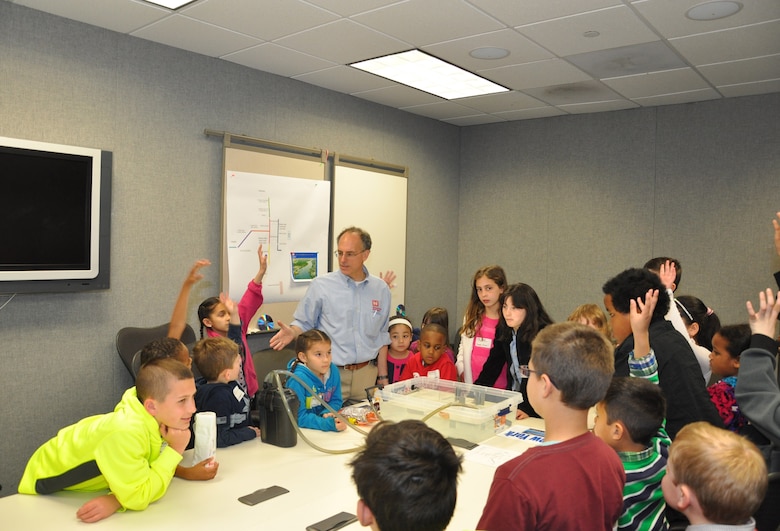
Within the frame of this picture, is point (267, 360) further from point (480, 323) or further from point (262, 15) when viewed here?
point (262, 15)

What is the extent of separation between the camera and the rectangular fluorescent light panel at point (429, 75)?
3977 mm

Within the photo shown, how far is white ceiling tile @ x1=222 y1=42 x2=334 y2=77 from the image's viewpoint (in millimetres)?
3803

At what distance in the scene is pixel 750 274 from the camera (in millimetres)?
4703

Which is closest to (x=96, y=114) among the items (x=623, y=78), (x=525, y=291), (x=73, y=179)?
(x=73, y=179)

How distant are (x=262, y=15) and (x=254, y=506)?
2490 millimetres

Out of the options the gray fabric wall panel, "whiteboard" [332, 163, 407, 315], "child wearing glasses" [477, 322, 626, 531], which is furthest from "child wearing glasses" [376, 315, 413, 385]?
"child wearing glasses" [477, 322, 626, 531]

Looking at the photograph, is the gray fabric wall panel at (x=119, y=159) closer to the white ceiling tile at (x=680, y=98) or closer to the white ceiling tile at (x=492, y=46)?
the white ceiling tile at (x=492, y=46)

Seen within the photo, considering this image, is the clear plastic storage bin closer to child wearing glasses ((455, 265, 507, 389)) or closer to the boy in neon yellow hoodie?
child wearing glasses ((455, 265, 507, 389))

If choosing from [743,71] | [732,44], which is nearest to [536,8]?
[732,44]

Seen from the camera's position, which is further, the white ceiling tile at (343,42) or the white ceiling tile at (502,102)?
the white ceiling tile at (502,102)

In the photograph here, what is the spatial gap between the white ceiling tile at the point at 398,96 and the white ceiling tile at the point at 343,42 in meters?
0.84

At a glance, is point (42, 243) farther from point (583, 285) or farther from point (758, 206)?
point (758, 206)

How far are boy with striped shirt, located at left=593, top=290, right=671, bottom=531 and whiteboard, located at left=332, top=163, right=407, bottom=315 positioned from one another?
320 cm

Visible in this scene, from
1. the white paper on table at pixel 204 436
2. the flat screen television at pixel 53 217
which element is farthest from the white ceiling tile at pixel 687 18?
the flat screen television at pixel 53 217
